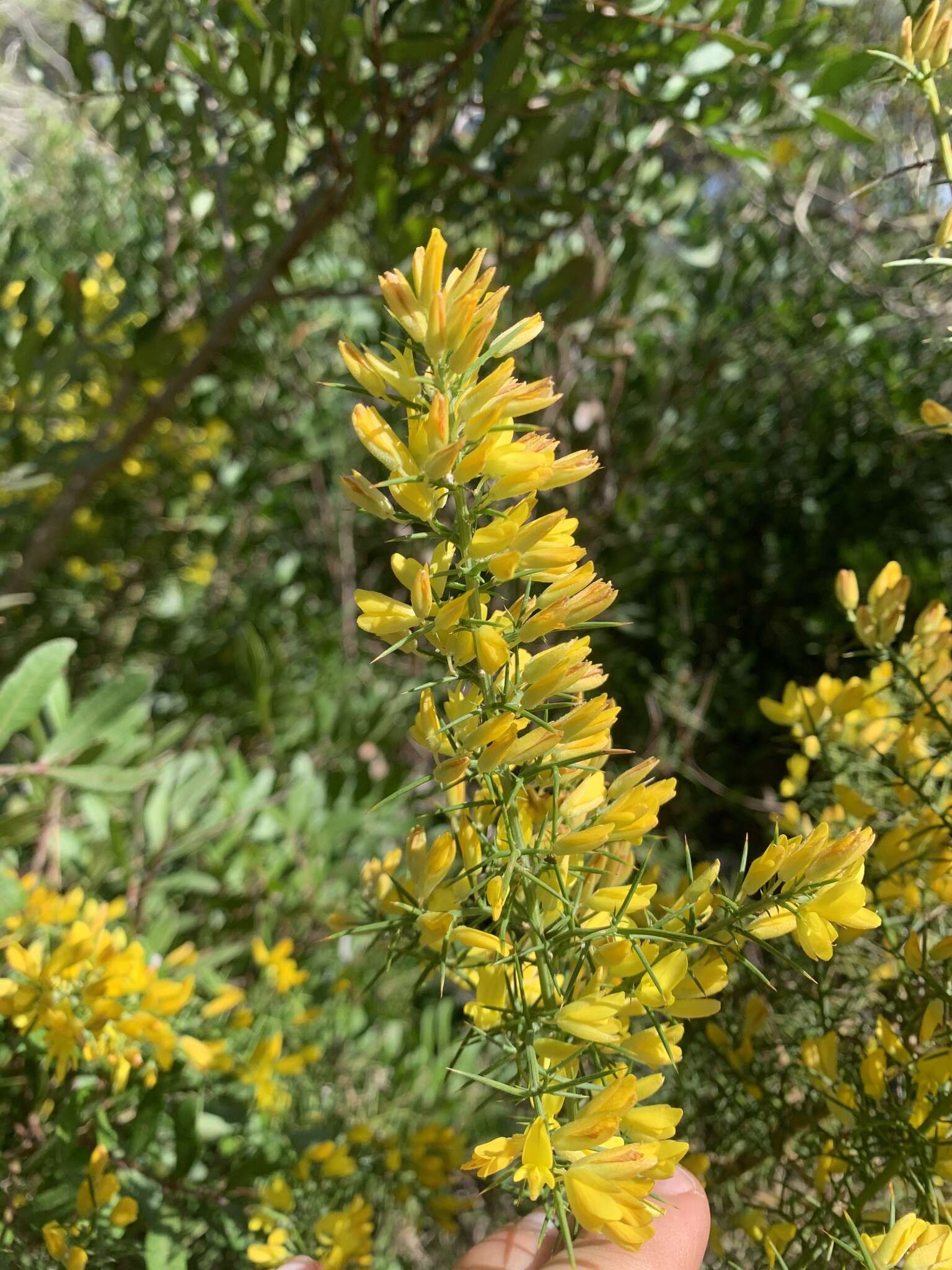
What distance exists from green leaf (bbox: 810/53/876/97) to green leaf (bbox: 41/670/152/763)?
2.39 feet

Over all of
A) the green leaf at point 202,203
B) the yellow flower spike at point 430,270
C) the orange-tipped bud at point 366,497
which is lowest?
the orange-tipped bud at point 366,497

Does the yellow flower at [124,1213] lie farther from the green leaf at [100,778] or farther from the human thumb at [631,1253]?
the green leaf at [100,778]

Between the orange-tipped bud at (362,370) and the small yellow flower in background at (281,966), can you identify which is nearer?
the orange-tipped bud at (362,370)

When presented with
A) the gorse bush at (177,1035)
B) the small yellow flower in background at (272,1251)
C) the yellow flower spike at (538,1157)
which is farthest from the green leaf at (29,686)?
the yellow flower spike at (538,1157)

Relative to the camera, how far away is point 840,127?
63cm

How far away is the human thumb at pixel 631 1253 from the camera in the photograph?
369 millimetres

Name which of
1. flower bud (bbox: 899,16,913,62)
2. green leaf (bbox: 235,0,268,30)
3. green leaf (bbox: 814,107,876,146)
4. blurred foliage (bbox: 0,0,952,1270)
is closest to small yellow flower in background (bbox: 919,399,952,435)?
blurred foliage (bbox: 0,0,952,1270)

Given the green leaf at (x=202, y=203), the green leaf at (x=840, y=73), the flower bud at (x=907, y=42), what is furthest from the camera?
the green leaf at (x=202, y=203)

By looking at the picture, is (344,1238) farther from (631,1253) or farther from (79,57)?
(79,57)

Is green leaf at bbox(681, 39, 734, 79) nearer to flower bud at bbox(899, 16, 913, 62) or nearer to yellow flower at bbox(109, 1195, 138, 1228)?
flower bud at bbox(899, 16, 913, 62)

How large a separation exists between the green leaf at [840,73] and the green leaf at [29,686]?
28.1 inches

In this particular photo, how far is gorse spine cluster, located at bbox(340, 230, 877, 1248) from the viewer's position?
1.03ft

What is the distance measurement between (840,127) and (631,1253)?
0.72 meters

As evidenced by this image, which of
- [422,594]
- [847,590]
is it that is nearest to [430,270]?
[422,594]
